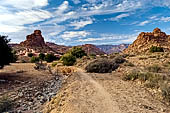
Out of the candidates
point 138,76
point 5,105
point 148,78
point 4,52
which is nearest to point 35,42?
point 4,52

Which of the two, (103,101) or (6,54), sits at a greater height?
(6,54)

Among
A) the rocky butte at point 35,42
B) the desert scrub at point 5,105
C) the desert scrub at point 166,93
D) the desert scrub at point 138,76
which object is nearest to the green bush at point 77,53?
the desert scrub at point 138,76

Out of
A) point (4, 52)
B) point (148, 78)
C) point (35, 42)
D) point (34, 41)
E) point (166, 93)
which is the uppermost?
point (34, 41)

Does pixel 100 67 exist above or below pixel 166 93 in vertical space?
above

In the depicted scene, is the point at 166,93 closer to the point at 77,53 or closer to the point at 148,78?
the point at 148,78

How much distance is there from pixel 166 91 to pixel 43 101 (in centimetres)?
748

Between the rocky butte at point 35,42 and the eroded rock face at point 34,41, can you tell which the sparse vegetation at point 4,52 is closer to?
the rocky butte at point 35,42

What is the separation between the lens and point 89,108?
6625 mm

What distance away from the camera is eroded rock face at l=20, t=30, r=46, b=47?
379 feet

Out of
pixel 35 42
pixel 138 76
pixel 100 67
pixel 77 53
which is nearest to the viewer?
pixel 138 76

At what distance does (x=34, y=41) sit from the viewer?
11938 cm

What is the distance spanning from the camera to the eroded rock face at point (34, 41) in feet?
379

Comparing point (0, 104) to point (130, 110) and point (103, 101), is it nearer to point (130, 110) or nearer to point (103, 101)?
point (103, 101)

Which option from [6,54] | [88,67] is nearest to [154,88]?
[88,67]
